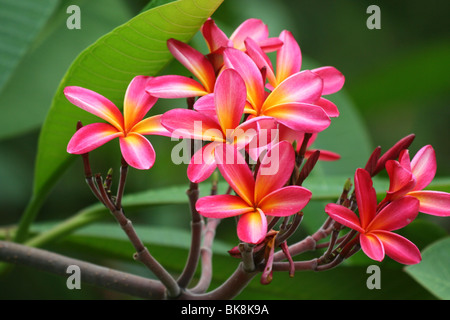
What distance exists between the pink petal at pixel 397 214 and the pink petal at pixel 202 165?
5.8 inches

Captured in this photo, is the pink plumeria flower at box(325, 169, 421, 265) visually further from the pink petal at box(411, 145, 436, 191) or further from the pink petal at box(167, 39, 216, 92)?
the pink petal at box(167, 39, 216, 92)

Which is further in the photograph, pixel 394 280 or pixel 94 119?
pixel 394 280

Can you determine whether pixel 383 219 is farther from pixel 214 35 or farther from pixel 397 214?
pixel 214 35

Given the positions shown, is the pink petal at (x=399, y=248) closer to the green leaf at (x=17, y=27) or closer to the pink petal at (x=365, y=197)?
the pink petal at (x=365, y=197)

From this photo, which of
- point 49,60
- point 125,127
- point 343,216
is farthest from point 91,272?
point 49,60

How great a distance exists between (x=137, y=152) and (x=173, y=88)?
0.08 metres

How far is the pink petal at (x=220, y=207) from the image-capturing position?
0.45m

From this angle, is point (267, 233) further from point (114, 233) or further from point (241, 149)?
point (114, 233)

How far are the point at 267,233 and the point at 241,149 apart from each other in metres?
0.07

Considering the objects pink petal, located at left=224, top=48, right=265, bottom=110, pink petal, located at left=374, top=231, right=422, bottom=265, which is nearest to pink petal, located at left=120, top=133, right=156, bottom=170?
pink petal, located at left=224, top=48, right=265, bottom=110

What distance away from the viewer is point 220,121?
18.7 inches

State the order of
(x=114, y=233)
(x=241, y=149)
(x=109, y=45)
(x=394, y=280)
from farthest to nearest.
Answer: (x=114, y=233) < (x=394, y=280) < (x=109, y=45) < (x=241, y=149)

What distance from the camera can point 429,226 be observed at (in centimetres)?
83

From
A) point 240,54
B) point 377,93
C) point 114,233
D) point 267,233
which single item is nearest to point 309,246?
point 267,233
